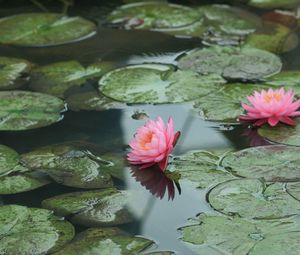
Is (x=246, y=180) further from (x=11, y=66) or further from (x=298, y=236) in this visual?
(x=11, y=66)

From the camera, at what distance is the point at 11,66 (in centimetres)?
264

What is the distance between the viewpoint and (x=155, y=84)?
2434mm

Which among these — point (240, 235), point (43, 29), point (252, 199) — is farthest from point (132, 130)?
point (43, 29)

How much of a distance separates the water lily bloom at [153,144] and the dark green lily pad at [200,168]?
1.6 inches

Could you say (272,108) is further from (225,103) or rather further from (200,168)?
(200,168)

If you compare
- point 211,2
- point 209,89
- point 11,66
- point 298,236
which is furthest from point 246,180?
point 211,2

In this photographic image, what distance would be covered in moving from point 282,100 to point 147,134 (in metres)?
0.42

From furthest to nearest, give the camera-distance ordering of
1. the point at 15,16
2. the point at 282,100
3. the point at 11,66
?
the point at 15,16 < the point at 11,66 < the point at 282,100

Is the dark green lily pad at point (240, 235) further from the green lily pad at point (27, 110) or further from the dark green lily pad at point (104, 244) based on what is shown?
the green lily pad at point (27, 110)

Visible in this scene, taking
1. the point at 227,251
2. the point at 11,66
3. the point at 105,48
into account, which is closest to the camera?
the point at 227,251

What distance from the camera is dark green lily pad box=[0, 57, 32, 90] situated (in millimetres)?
2514

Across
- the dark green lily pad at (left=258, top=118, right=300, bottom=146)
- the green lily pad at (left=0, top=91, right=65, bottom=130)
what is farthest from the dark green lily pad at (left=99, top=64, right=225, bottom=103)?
the dark green lily pad at (left=258, top=118, right=300, bottom=146)

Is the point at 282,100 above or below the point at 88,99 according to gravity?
above

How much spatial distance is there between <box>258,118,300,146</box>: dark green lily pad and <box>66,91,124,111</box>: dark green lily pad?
45 centimetres
